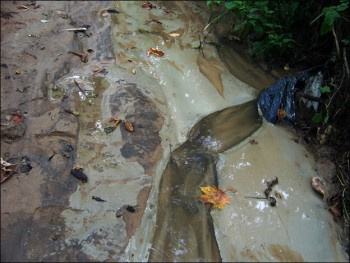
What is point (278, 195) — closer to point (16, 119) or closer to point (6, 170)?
point (6, 170)

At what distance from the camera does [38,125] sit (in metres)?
3.14

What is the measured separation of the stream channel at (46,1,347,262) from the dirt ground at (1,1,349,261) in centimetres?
11

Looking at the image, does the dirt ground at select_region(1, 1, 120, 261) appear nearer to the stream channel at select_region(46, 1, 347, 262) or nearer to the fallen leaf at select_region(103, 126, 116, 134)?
the stream channel at select_region(46, 1, 347, 262)

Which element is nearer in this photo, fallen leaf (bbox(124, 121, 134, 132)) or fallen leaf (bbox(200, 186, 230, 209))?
fallen leaf (bbox(200, 186, 230, 209))

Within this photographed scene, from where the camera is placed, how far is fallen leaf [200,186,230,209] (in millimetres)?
2812

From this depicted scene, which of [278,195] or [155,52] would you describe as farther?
[155,52]

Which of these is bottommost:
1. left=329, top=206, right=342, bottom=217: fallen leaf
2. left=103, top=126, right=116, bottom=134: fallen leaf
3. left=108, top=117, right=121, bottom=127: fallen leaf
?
left=103, top=126, right=116, bottom=134: fallen leaf

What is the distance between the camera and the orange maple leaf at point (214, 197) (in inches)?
111

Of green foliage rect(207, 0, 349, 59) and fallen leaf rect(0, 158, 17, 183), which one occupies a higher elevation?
green foliage rect(207, 0, 349, 59)

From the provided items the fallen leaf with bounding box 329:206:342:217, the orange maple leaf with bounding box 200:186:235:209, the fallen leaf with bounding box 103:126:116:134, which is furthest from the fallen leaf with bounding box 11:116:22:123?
the fallen leaf with bounding box 329:206:342:217

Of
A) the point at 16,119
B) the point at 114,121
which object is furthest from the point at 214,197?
the point at 16,119

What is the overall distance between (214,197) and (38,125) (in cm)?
167

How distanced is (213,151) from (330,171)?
1.10m

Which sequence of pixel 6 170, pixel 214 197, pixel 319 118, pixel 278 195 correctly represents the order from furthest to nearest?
pixel 319 118 → pixel 278 195 → pixel 214 197 → pixel 6 170
